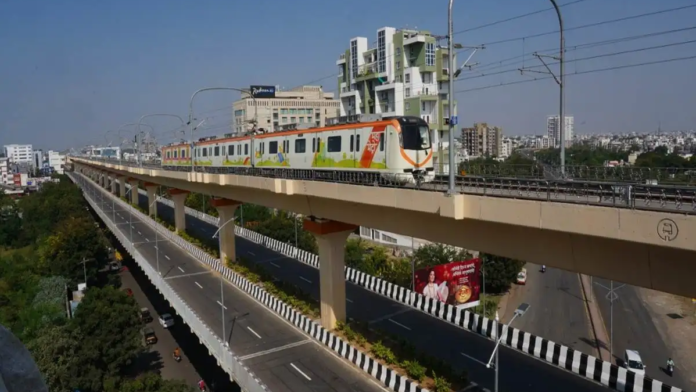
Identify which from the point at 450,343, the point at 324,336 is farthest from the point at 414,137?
the point at 324,336

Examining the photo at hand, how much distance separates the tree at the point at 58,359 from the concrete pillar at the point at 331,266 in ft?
44.0

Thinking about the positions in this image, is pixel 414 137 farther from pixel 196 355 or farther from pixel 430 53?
pixel 430 53

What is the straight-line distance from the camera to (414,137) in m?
19.3

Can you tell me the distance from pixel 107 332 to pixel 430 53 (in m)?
39.5

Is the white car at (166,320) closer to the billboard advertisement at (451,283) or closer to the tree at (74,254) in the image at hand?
the tree at (74,254)

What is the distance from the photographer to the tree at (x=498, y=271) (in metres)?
40.2

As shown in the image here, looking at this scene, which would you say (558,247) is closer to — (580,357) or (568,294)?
(580,357)

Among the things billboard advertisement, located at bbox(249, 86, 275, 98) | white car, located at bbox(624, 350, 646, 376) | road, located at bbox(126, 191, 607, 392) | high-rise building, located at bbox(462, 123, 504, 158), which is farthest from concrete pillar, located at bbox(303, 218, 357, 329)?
high-rise building, located at bbox(462, 123, 504, 158)

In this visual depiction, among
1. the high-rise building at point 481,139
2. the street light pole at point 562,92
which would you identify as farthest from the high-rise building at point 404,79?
the high-rise building at point 481,139

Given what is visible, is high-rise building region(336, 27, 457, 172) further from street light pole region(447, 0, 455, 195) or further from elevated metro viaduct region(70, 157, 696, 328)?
street light pole region(447, 0, 455, 195)

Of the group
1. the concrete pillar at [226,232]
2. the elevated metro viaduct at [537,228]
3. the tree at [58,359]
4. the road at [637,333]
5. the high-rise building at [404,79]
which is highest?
the high-rise building at [404,79]

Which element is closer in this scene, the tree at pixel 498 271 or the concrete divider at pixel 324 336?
the concrete divider at pixel 324 336

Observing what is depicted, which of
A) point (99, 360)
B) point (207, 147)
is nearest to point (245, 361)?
point (99, 360)

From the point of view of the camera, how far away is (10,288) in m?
47.1
